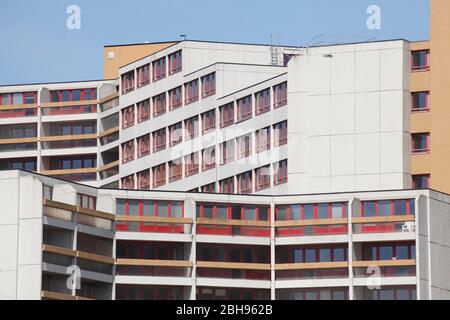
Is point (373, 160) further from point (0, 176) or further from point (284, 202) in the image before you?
point (0, 176)

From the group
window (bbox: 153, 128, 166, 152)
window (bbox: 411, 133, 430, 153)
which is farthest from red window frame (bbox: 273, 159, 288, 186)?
window (bbox: 153, 128, 166, 152)

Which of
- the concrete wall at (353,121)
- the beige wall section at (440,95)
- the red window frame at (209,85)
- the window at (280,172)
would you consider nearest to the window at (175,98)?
the red window frame at (209,85)

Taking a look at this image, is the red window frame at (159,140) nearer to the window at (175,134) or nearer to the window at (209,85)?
the window at (175,134)

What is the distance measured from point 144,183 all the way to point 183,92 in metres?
11.9

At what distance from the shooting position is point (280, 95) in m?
149

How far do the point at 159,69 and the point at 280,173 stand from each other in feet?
90.9

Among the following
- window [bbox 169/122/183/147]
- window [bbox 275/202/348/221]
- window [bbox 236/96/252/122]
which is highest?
window [bbox 236/96/252/122]

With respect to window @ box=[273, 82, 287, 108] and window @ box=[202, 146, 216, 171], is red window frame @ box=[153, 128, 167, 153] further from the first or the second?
window @ box=[273, 82, 287, 108]

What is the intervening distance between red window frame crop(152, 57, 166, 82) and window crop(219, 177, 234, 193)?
18697 mm

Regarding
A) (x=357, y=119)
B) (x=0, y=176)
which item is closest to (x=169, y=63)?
(x=357, y=119)

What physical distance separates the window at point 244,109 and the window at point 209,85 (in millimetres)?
5664

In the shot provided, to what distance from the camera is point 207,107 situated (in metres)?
159

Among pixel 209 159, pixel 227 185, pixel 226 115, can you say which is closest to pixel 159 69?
pixel 226 115

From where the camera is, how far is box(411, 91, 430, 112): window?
141125mm
